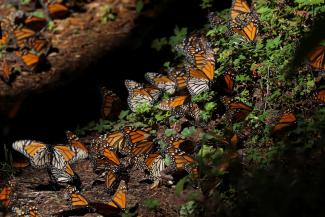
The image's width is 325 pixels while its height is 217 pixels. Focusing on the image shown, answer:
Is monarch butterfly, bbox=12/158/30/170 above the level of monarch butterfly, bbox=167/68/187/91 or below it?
below

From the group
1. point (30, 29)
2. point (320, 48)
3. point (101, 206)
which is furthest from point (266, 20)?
point (30, 29)

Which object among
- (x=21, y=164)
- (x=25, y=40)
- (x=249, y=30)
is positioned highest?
(x=249, y=30)

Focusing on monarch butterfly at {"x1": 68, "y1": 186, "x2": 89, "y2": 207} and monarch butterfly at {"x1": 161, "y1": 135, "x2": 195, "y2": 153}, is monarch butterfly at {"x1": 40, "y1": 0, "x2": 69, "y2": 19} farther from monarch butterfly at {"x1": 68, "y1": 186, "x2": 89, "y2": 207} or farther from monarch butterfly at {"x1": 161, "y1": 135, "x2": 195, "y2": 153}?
monarch butterfly at {"x1": 68, "y1": 186, "x2": 89, "y2": 207}

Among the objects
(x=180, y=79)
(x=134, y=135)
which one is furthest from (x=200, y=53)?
(x=134, y=135)

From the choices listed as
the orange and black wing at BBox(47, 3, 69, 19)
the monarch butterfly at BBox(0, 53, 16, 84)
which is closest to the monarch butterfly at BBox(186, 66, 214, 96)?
the monarch butterfly at BBox(0, 53, 16, 84)

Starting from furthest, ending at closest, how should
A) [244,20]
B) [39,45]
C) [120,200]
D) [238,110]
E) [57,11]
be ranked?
[57,11], [39,45], [244,20], [238,110], [120,200]

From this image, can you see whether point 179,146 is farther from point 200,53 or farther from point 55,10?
point 55,10

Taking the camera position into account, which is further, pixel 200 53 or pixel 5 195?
pixel 200 53

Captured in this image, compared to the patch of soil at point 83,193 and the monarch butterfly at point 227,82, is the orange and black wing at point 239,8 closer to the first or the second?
the monarch butterfly at point 227,82
